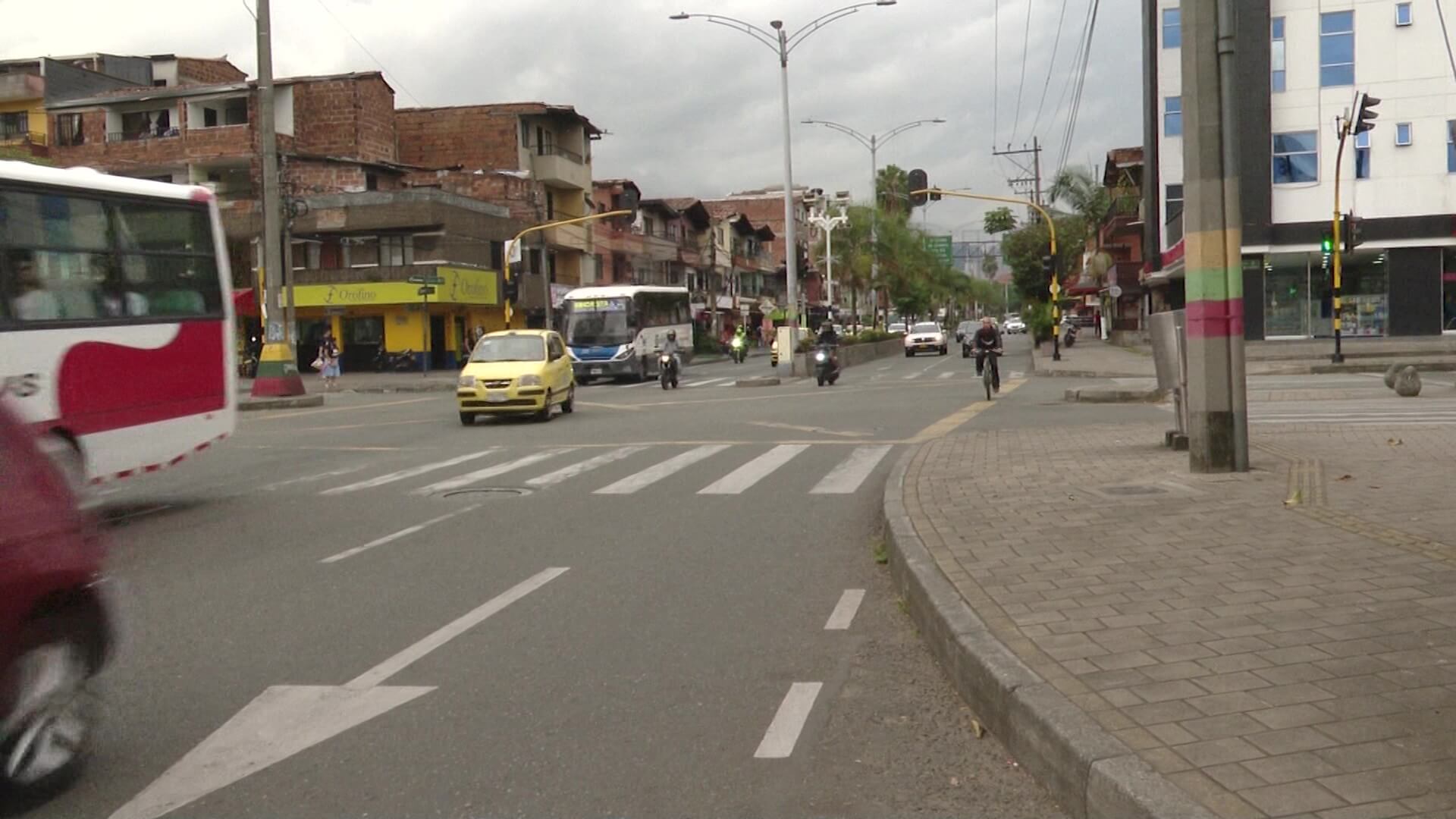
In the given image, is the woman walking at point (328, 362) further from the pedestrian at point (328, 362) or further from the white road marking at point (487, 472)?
the white road marking at point (487, 472)

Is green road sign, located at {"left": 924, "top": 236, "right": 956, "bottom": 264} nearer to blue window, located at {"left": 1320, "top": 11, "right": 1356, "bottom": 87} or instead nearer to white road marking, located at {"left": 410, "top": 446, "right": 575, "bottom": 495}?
blue window, located at {"left": 1320, "top": 11, "right": 1356, "bottom": 87}

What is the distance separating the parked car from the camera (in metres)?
4.22

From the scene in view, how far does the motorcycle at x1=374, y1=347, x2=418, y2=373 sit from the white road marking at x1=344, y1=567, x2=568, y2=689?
43.0 metres

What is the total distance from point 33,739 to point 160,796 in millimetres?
461

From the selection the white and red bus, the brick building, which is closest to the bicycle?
the white and red bus

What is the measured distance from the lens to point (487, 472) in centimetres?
1465

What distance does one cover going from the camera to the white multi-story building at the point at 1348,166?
40.0 m

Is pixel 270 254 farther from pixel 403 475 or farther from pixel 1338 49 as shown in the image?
pixel 1338 49

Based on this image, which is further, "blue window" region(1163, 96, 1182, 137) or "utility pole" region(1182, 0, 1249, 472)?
"blue window" region(1163, 96, 1182, 137)

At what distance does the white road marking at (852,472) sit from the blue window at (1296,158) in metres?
30.4

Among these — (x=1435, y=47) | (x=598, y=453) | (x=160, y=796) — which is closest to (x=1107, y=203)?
(x=1435, y=47)

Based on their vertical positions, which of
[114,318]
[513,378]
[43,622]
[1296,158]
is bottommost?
[43,622]

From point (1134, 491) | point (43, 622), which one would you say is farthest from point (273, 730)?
point (1134, 491)

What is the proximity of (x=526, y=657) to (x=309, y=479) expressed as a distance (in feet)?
29.1
